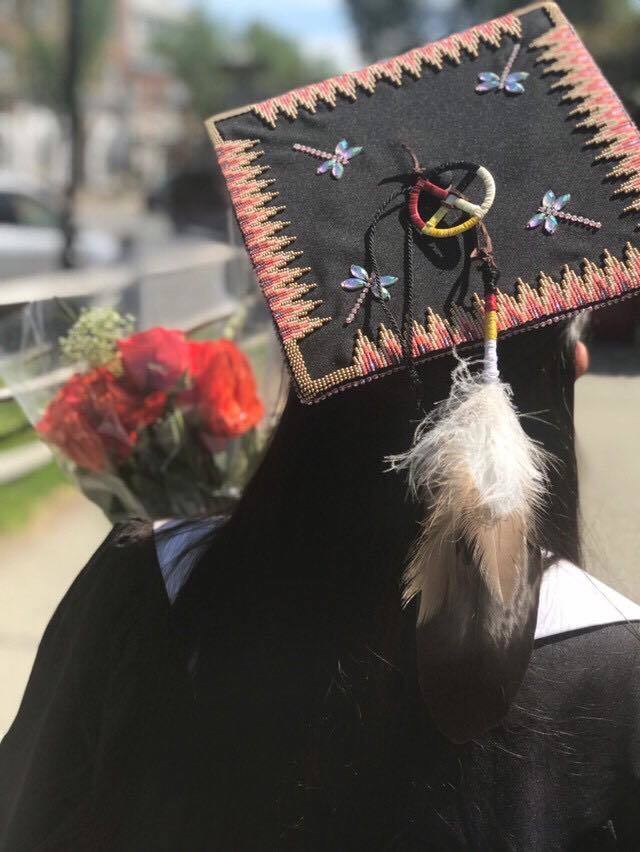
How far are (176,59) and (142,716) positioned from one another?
181 feet

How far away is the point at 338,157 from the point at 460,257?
8.1 inches

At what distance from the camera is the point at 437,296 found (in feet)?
3.09

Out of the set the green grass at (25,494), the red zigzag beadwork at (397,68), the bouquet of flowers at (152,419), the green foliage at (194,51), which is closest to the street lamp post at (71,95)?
the green grass at (25,494)

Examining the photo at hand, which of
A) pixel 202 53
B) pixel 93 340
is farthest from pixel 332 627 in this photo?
pixel 202 53

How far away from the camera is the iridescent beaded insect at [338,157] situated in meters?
1.01

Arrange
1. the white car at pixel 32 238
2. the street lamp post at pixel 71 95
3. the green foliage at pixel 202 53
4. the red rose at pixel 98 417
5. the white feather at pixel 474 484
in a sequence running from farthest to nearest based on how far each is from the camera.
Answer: the green foliage at pixel 202 53 → the white car at pixel 32 238 → the street lamp post at pixel 71 95 → the red rose at pixel 98 417 → the white feather at pixel 474 484

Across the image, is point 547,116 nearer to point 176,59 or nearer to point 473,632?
point 473,632

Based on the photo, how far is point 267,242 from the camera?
100 cm

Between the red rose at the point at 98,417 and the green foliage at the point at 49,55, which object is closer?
the red rose at the point at 98,417

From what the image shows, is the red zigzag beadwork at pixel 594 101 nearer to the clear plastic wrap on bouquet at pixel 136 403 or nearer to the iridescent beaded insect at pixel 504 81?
the iridescent beaded insect at pixel 504 81

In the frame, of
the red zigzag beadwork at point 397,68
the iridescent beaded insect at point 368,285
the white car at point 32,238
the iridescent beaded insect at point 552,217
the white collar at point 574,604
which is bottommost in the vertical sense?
the white collar at point 574,604

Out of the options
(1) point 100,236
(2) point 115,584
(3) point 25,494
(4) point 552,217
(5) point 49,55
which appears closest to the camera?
(4) point 552,217

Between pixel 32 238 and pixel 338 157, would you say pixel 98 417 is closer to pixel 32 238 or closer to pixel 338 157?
pixel 338 157

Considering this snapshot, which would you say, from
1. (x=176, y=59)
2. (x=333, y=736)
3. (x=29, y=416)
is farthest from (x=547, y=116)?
(x=176, y=59)
